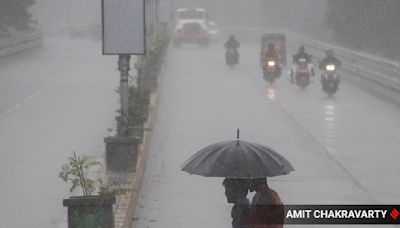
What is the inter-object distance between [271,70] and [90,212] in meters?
24.3

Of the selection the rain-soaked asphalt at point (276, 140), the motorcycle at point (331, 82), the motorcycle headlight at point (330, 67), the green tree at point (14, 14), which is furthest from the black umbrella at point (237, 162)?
the green tree at point (14, 14)

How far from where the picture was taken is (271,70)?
3375 centimetres

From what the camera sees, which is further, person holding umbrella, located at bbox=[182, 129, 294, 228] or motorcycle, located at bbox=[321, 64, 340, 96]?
motorcycle, located at bbox=[321, 64, 340, 96]

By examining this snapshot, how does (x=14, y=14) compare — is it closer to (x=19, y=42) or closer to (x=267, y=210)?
(x=19, y=42)

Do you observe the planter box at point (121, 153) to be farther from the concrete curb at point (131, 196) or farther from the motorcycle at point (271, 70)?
the motorcycle at point (271, 70)

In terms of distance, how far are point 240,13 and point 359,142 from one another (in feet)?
276

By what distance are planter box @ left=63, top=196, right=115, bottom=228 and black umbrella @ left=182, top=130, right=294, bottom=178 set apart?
6.38 feet

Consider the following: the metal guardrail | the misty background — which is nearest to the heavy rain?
the misty background

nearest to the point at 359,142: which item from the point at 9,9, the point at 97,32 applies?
the point at 9,9

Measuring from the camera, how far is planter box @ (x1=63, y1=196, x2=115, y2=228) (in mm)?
9773

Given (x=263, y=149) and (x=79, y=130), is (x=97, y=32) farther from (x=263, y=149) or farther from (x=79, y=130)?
(x=263, y=149)

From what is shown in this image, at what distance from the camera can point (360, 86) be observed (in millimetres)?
33219

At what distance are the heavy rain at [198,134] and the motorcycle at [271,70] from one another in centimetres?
5

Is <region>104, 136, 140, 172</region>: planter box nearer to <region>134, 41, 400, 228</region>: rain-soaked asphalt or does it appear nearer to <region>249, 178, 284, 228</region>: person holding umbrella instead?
<region>134, 41, 400, 228</region>: rain-soaked asphalt
